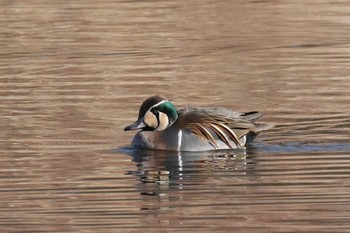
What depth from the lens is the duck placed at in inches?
531

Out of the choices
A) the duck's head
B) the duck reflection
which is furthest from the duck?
the duck reflection

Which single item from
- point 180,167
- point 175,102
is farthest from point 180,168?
point 175,102

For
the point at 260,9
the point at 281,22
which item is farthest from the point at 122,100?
the point at 260,9

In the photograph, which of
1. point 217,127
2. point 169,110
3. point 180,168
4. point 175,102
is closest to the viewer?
point 180,168

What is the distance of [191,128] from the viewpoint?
44.4 feet

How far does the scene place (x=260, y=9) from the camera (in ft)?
81.7

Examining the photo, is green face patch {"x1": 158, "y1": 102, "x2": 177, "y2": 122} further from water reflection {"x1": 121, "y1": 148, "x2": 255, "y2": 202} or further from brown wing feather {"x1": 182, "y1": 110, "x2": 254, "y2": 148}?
water reflection {"x1": 121, "y1": 148, "x2": 255, "y2": 202}

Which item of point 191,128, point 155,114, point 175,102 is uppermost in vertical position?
point 155,114

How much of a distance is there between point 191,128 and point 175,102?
8.72 ft

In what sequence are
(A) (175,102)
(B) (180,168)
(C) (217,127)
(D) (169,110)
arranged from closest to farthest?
1. (B) (180,168)
2. (C) (217,127)
3. (D) (169,110)
4. (A) (175,102)

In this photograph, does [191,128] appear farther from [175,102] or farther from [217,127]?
[175,102]

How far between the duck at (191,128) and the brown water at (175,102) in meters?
0.17

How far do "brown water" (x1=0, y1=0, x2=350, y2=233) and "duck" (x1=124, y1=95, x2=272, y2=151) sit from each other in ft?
0.55

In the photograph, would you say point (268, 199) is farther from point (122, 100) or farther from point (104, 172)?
point (122, 100)
